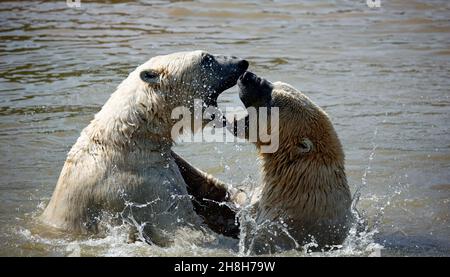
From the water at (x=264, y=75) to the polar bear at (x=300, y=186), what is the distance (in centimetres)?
17

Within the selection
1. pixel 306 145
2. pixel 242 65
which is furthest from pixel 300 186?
pixel 242 65

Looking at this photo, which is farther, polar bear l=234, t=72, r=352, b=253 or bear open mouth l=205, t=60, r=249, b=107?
bear open mouth l=205, t=60, r=249, b=107

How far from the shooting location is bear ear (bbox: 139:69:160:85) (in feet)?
21.3

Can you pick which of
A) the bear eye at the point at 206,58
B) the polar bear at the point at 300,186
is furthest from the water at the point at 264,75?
the bear eye at the point at 206,58

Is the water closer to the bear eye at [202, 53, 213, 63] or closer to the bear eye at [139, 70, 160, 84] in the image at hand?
the bear eye at [139, 70, 160, 84]

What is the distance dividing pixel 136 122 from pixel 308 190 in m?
1.35

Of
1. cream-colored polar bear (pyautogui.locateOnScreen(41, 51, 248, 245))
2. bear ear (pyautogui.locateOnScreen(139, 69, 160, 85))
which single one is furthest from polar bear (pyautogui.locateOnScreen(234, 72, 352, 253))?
bear ear (pyautogui.locateOnScreen(139, 69, 160, 85))

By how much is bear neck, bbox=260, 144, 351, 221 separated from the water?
29 cm

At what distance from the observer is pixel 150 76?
21.4ft

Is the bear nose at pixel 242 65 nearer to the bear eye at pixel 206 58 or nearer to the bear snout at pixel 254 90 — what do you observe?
the bear snout at pixel 254 90

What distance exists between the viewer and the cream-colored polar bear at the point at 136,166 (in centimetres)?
640

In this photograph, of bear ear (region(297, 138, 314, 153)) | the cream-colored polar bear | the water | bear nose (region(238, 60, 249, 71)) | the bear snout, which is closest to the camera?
the cream-colored polar bear

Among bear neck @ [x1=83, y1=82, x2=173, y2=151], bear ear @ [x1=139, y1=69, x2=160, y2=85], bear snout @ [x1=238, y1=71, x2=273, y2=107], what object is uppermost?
bear ear @ [x1=139, y1=69, x2=160, y2=85]
